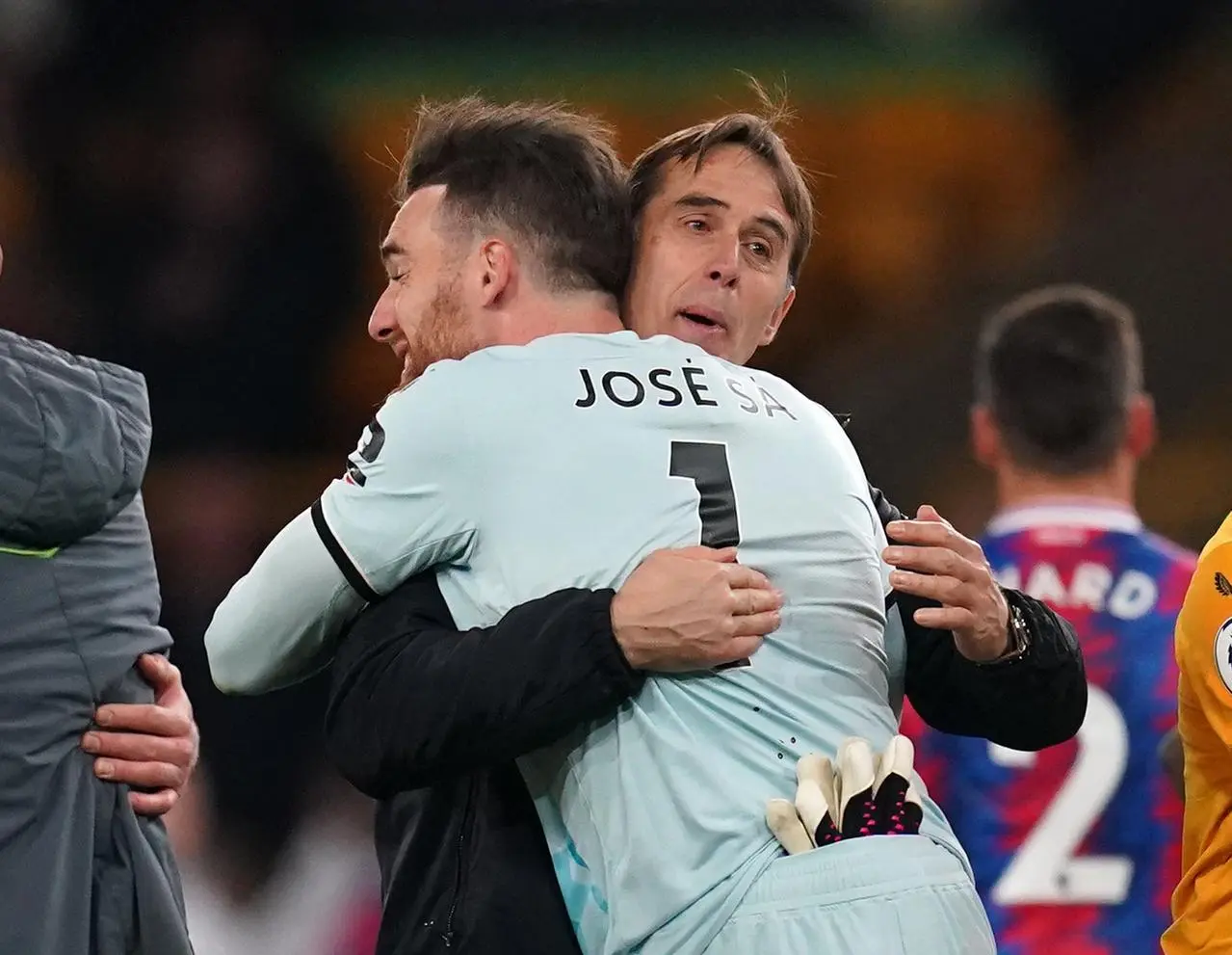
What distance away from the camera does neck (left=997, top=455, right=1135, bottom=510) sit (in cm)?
267

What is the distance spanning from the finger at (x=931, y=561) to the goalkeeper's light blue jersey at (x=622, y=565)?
0.07m

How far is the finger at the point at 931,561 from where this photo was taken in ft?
4.34

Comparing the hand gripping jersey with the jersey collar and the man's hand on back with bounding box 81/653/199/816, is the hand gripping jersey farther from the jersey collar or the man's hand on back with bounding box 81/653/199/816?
the man's hand on back with bounding box 81/653/199/816

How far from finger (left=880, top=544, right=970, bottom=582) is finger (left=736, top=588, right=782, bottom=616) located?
0.11 meters

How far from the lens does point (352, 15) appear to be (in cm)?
279

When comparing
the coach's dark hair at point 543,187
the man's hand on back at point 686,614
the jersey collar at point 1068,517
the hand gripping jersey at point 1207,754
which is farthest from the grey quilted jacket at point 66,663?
the jersey collar at point 1068,517

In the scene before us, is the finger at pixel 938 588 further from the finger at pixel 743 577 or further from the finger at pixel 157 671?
the finger at pixel 157 671

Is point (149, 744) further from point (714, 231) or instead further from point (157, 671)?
point (714, 231)

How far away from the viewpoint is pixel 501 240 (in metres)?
1.51

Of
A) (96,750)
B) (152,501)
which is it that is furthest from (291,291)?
(96,750)

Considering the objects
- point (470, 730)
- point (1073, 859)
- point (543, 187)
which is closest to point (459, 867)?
point (470, 730)

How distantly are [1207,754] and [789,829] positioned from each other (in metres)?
0.89

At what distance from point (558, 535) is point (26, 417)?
525mm

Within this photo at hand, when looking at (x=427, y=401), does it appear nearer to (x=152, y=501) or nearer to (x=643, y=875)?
(x=643, y=875)
